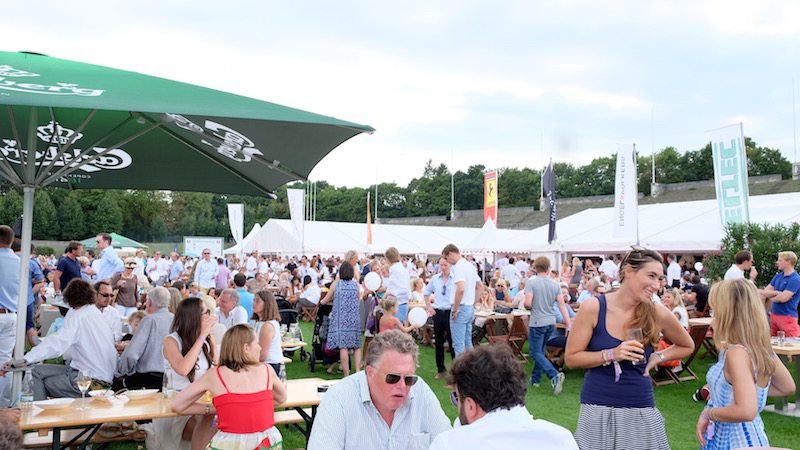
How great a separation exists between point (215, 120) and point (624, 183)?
527 inches

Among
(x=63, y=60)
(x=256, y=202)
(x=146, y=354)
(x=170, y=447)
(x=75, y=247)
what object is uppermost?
(x=256, y=202)

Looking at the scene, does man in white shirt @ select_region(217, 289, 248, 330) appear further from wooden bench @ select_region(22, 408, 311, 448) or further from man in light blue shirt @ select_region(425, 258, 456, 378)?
man in light blue shirt @ select_region(425, 258, 456, 378)

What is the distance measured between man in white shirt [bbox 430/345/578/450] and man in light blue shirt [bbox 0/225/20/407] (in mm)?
4553

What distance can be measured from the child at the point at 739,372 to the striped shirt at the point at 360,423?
1458mm

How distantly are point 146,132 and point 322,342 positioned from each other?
4.92 meters

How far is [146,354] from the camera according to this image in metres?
5.16

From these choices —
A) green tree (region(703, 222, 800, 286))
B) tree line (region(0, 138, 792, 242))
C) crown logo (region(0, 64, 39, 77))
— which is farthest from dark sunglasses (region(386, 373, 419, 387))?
tree line (region(0, 138, 792, 242))

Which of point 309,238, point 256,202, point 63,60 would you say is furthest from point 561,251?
point 256,202

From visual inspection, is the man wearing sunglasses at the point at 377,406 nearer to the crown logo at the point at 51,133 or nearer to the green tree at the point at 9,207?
the crown logo at the point at 51,133

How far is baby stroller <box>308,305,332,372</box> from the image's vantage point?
869 centimetres

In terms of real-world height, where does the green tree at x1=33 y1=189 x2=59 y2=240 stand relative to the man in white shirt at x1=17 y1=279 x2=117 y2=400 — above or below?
above

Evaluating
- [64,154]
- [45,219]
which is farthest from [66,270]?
[45,219]

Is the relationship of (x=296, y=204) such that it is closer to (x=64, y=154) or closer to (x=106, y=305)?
(x=106, y=305)

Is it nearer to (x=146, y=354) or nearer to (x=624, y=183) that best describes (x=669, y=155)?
(x=624, y=183)
